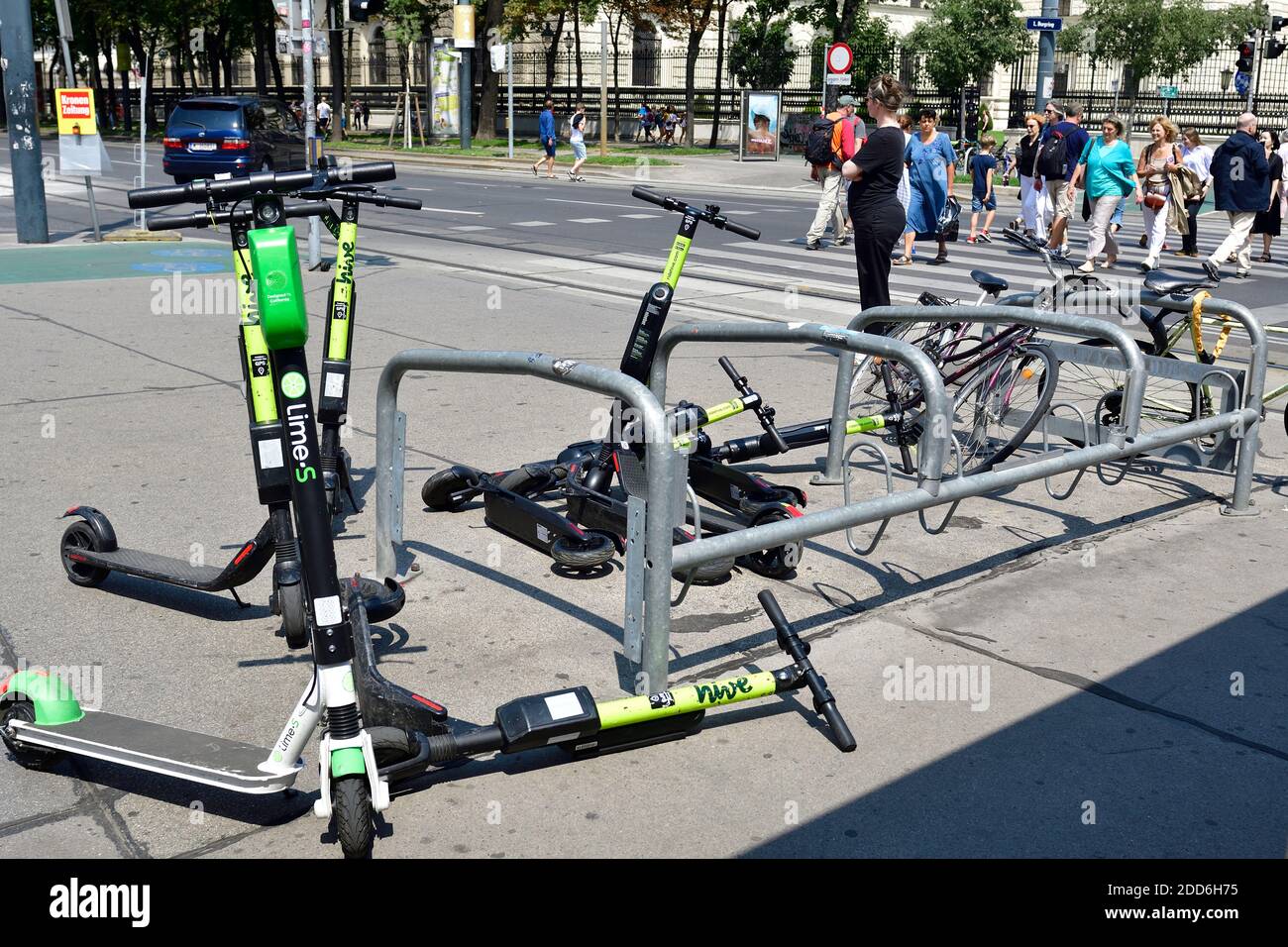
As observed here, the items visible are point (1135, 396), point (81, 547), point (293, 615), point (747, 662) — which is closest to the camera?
point (293, 615)

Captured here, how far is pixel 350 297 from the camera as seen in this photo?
5.50 meters

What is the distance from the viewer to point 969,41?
1859 inches

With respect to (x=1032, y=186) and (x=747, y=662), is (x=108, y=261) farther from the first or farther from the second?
(x=1032, y=186)

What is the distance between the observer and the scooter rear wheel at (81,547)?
4711 mm

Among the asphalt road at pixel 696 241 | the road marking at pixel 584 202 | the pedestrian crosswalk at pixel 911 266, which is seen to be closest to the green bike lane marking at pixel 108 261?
the asphalt road at pixel 696 241

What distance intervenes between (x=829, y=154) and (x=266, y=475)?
1342 centimetres

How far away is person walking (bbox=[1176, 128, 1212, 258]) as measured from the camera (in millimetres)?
16609

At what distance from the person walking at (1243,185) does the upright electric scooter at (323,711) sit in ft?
45.7

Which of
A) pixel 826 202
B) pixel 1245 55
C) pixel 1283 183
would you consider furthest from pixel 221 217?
pixel 1245 55

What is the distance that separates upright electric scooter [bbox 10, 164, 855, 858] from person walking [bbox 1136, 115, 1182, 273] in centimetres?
1386

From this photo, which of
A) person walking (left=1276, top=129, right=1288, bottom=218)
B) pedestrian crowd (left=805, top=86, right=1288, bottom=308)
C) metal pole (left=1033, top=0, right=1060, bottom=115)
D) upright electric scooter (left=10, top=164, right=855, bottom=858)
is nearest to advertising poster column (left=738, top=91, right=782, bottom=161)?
metal pole (left=1033, top=0, right=1060, bottom=115)

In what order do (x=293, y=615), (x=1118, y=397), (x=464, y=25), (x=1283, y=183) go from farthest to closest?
1. (x=464, y=25)
2. (x=1283, y=183)
3. (x=1118, y=397)
4. (x=293, y=615)
